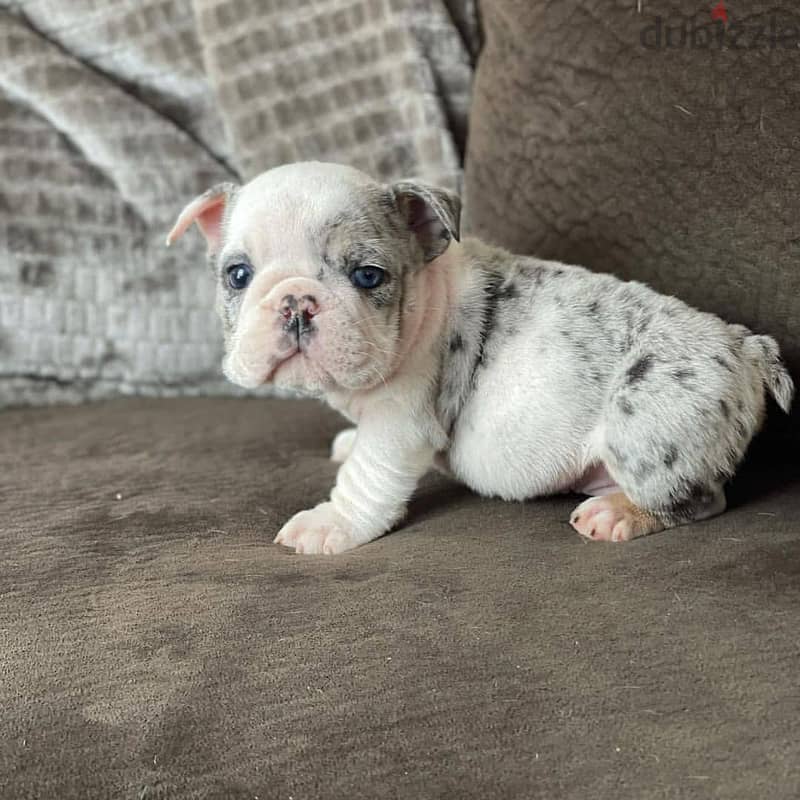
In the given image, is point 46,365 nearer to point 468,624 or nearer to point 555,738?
point 468,624

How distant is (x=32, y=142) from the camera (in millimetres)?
3055

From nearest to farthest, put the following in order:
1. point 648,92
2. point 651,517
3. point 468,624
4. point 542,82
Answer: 1. point 468,624
2. point 651,517
3. point 648,92
4. point 542,82

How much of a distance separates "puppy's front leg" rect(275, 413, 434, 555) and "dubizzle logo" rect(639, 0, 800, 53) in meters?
1.01

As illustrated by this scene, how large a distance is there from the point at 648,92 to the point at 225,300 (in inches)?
40.9

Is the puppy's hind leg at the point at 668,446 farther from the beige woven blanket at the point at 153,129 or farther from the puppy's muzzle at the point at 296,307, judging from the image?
the beige woven blanket at the point at 153,129

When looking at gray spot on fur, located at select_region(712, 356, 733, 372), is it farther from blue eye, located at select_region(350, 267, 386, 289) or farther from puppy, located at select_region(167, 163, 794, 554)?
blue eye, located at select_region(350, 267, 386, 289)

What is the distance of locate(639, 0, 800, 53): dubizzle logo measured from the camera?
2.08m

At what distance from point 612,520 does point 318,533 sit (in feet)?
1.83

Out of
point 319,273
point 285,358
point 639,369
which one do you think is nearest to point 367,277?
point 319,273

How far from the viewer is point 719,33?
2164 millimetres

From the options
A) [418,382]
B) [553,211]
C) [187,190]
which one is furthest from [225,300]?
[187,190]

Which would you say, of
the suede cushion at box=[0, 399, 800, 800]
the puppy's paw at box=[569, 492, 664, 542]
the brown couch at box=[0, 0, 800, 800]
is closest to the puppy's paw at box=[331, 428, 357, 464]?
the brown couch at box=[0, 0, 800, 800]

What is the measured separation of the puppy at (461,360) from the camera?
1.91 m

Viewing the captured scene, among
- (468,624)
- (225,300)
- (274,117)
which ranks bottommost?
(468,624)
